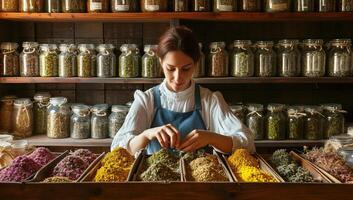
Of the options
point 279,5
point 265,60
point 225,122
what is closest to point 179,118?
point 225,122

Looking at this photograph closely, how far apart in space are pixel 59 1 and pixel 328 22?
1609mm

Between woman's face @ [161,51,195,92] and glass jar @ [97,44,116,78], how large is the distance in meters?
0.80

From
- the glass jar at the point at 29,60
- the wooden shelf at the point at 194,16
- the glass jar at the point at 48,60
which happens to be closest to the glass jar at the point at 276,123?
the wooden shelf at the point at 194,16

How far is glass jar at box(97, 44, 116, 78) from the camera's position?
2.65m

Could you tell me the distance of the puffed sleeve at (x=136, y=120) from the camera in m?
1.88

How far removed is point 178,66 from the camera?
1.84 meters

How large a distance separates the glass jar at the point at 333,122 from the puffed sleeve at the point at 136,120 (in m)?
1.17

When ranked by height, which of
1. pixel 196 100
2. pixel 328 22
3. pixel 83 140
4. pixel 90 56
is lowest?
pixel 83 140

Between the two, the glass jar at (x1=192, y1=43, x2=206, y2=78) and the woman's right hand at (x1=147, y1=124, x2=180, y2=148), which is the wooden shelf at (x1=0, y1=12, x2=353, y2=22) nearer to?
the glass jar at (x1=192, y1=43, x2=206, y2=78)

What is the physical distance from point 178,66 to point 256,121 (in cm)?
99

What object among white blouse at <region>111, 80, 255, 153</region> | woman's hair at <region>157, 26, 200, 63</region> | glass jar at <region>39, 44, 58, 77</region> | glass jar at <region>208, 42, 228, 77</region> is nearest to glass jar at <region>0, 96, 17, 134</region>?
glass jar at <region>39, 44, 58, 77</region>
